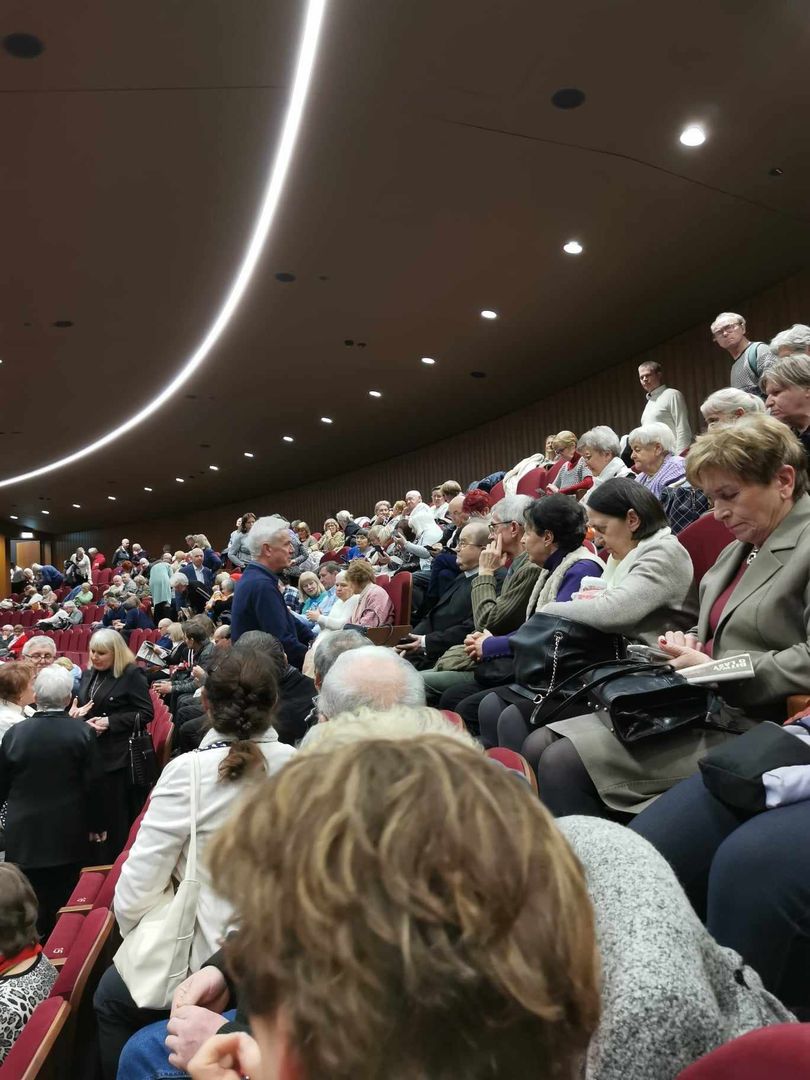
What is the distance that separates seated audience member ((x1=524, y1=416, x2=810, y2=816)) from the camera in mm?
1786

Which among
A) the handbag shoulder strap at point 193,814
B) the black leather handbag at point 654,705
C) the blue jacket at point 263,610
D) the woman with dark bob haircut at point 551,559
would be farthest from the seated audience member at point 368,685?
the blue jacket at point 263,610

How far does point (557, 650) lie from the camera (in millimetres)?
2275

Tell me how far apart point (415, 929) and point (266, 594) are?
3161 mm

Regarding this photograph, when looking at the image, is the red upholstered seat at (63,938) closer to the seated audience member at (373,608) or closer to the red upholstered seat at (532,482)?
the seated audience member at (373,608)

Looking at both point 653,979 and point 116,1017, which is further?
point 116,1017

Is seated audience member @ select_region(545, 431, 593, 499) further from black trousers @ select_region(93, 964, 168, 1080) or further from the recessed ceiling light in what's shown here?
black trousers @ select_region(93, 964, 168, 1080)

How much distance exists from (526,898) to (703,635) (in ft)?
5.37

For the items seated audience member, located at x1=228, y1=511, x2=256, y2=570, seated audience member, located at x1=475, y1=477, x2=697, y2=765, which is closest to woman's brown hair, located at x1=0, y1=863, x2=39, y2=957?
seated audience member, located at x1=475, y1=477, x2=697, y2=765

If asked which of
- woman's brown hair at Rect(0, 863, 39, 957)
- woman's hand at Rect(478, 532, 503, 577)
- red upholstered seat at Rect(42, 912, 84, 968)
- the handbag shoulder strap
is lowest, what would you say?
red upholstered seat at Rect(42, 912, 84, 968)

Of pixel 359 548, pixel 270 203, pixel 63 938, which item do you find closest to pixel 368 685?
pixel 63 938

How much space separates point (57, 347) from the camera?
11.0 m

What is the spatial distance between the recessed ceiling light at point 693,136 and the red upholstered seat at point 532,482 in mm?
2424

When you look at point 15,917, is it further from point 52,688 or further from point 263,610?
point 52,688

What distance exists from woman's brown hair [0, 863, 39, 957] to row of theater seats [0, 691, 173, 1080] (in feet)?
0.42
